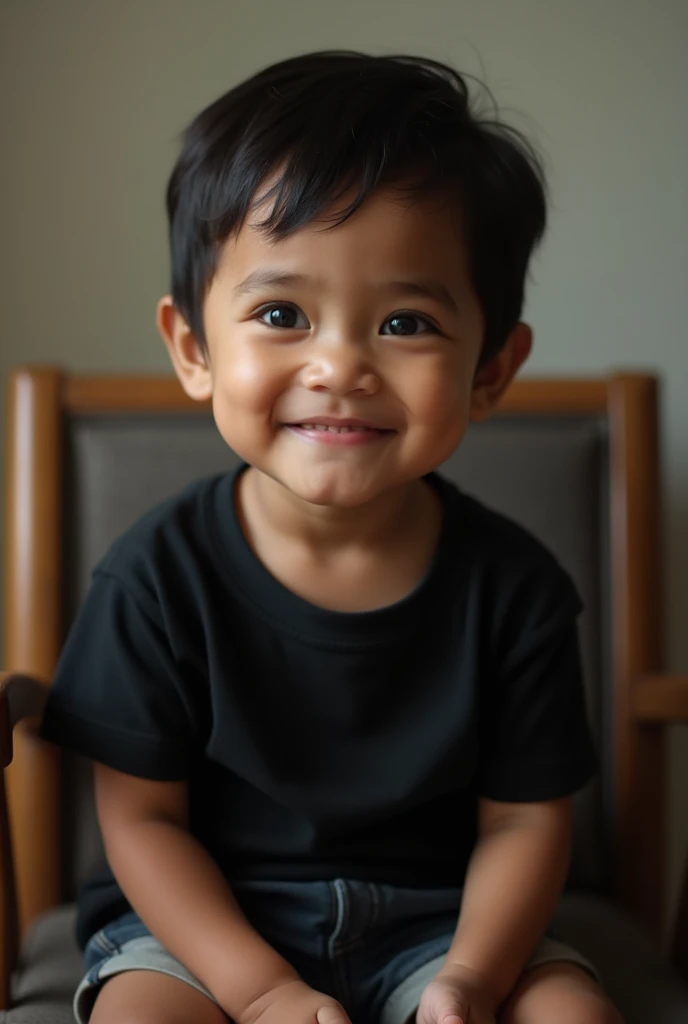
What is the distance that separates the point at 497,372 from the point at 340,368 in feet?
0.62

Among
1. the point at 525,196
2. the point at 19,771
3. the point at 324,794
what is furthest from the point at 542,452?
the point at 19,771

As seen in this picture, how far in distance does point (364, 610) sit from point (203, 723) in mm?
137

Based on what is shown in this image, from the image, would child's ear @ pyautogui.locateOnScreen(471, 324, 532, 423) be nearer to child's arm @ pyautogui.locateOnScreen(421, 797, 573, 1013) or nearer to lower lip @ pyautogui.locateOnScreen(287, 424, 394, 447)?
lower lip @ pyautogui.locateOnScreen(287, 424, 394, 447)

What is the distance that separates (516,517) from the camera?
1074 millimetres

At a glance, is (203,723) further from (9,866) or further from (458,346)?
(458,346)

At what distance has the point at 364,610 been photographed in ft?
2.75

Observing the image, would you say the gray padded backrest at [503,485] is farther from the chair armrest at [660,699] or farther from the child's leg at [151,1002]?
the child's leg at [151,1002]

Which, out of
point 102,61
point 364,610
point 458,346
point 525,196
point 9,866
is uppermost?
point 102,61

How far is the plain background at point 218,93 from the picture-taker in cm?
123

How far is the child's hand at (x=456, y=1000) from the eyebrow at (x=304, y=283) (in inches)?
16.2

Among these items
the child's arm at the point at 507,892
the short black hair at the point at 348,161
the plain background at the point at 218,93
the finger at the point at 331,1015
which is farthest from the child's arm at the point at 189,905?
the plain background at the point at 218,93

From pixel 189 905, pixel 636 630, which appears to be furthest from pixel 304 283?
pixel 636 630

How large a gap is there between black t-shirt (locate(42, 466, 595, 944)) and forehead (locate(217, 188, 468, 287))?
0.22m

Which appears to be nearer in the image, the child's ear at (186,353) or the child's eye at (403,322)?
the child's eye at (403,322)
